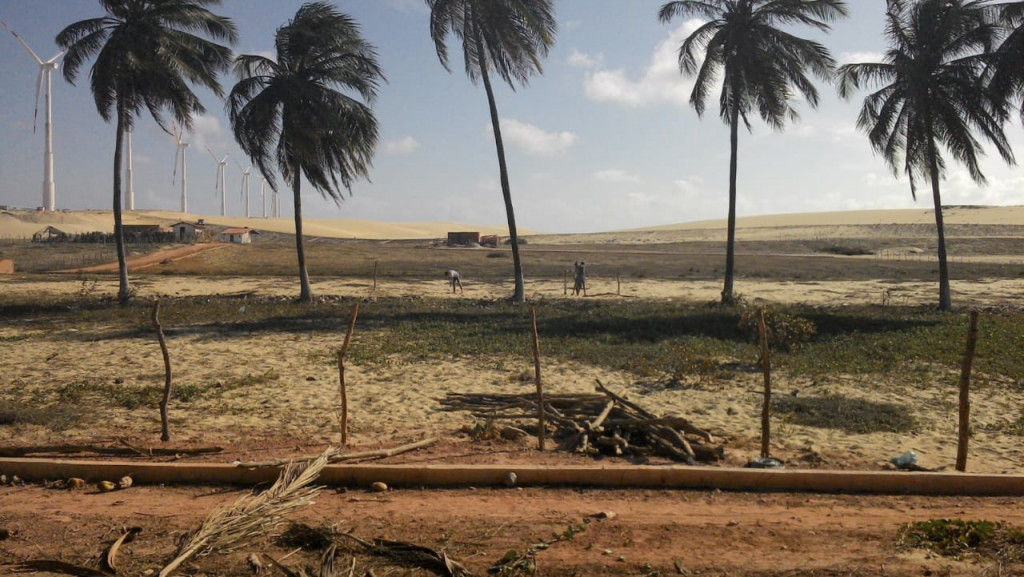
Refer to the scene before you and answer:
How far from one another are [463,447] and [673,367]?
539 cm

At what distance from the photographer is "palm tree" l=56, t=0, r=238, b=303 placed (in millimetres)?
20266

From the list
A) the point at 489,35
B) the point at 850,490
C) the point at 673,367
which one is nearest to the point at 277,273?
the point at 489,35

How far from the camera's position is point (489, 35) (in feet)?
69.8

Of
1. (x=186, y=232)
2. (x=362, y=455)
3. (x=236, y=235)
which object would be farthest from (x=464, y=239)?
(x=362, y=455)

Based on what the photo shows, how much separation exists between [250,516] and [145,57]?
1902 centimetres

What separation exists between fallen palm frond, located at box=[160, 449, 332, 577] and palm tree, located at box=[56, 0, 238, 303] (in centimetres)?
1805

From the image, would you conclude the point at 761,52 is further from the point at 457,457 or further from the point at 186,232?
the point at 186,232

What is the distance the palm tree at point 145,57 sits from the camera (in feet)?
66.5

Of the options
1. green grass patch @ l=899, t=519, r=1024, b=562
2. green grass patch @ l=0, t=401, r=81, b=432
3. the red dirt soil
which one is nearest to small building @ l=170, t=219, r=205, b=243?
green grass patch @ l=0, t=401, r=81, b=432

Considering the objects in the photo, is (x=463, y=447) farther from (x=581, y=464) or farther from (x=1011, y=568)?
(x=1011, y=568)

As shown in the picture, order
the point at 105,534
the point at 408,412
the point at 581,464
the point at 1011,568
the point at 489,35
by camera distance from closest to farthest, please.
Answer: the point at 1011,568, the point at 105,534, the point at 581,464, the point at 408,412, the point at 489,35

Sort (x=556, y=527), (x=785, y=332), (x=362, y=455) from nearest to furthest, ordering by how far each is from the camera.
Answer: (x=556, y=527), (x=362, y=455), (x=785, y=332)

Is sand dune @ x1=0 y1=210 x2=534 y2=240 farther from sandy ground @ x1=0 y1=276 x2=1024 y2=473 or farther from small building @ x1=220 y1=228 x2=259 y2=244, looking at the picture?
sandy ground @ x1=0 y1=276 x2=1024 y2=473

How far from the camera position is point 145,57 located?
20328mm
